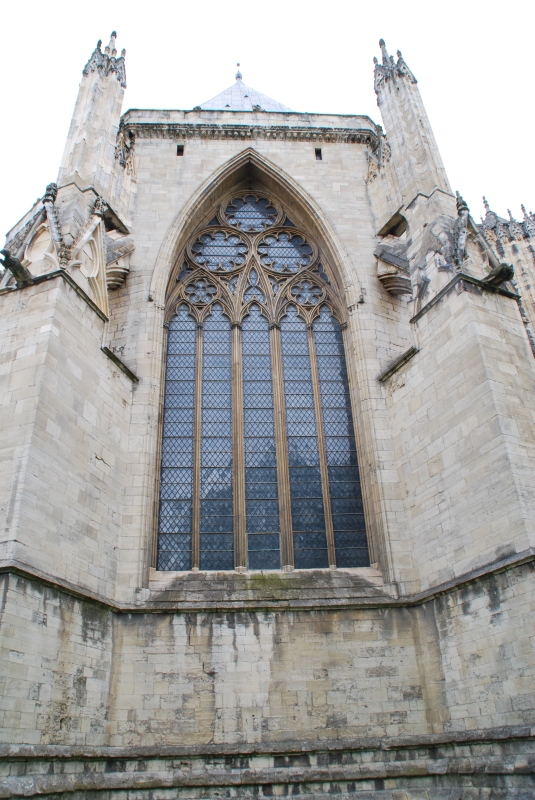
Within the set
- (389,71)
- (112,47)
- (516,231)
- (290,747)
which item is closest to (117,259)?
(112,47)

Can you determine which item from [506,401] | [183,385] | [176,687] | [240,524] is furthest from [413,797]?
[183,385]

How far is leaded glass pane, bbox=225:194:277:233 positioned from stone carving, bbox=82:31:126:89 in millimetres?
3388

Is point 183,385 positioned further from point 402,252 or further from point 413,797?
point 413,797

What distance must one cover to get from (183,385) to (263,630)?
4.52 meters

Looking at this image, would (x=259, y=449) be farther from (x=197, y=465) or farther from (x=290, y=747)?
(x=290, y=747)

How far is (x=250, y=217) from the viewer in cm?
1341

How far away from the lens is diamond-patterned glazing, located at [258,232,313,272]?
1272 cm

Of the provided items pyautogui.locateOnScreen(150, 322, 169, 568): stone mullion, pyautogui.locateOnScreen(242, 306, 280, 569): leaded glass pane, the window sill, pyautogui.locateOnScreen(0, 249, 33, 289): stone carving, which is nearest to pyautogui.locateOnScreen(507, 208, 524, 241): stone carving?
pyautogui.locateOnScreen(242, 306, 280, 569): leaded glass pane

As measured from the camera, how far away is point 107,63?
1331 cm

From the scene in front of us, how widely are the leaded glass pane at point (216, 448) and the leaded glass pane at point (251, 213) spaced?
227 centimetres

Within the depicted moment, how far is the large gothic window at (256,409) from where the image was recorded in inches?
390

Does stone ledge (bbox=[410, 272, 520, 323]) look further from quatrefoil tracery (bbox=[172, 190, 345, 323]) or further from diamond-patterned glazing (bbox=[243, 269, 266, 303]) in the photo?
diamond-patterned glazing (bbox=[243, 269, 266, 303])

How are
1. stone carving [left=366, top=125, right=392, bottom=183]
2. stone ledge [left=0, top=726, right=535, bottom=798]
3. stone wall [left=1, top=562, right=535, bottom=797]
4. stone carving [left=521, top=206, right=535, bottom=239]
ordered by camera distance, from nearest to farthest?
stone wall [left=1, top=562, right=535, bottom=797] → stone ledge [left=0, top=726, right=535, bottom=798] → stone carving [left=366, top=125, right=392, bottom=183] → stone carving [left=521, top=206, right=535, bottom=239]

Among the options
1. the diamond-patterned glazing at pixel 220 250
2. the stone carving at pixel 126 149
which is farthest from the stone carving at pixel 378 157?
the stone carving at pixel 126 149
